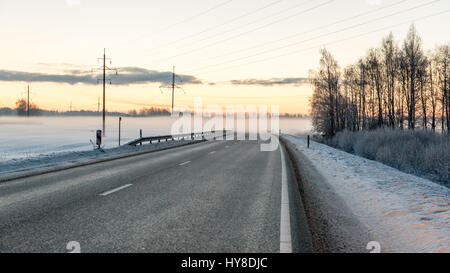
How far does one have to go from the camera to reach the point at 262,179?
33.8ft

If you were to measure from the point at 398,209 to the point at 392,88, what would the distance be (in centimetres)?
5082

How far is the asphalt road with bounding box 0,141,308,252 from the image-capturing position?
4270mm

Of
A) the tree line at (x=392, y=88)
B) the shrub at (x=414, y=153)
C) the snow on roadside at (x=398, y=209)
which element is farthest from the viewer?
the tree line at (x=392, y=88)

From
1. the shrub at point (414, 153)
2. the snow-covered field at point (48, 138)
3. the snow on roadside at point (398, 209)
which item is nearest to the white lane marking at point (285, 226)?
the snow on roadside at point (398, 209)

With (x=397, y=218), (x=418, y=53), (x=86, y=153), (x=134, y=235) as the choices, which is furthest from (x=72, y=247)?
(x=418, y=53)

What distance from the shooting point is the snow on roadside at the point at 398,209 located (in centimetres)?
465

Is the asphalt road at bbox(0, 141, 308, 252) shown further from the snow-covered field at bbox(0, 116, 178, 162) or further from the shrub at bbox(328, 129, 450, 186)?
the snow-covered field at bbox(0, 116, 178, 162)

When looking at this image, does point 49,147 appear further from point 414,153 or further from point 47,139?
point 414,153

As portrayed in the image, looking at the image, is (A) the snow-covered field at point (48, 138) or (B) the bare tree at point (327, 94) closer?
(A) the snow-covered field at point (48, 138)

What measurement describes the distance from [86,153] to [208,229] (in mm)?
15253

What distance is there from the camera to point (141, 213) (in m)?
5.86

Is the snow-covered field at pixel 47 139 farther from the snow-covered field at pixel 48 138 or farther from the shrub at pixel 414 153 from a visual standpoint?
the shrub at pixel 414 153

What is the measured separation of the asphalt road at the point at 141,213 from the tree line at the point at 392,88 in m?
41.2

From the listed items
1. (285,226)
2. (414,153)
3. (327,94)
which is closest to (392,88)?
(327,94)
